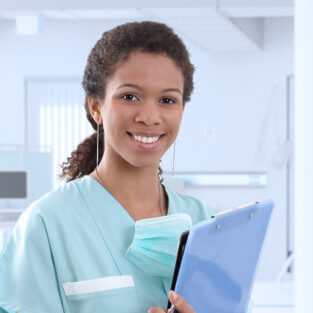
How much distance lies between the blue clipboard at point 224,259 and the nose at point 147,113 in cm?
19

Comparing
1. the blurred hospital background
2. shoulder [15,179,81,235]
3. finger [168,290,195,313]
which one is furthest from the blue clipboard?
the blurred hospital background

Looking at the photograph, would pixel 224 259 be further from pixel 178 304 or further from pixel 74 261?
pixel 74 261

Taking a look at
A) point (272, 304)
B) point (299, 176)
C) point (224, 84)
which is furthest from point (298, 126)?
point (224, 84)

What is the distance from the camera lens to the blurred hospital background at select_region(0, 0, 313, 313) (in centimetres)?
541

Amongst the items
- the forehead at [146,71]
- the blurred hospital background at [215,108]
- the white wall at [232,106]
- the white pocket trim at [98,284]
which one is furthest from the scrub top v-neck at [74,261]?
the white wall at [232,106]

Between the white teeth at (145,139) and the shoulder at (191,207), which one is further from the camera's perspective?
the shoulder at (191,207)

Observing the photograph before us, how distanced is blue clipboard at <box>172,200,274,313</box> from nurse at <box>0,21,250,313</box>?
0.04 m

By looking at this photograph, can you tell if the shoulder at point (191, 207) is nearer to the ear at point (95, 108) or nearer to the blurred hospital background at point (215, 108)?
the ear at point (95, 108)

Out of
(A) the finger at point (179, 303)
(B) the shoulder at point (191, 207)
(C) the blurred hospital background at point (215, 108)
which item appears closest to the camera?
(A) the finger at point (179, 303)

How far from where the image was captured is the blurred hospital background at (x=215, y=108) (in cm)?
541

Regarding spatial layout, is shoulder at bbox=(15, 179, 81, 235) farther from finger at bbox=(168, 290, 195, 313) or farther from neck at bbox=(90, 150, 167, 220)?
finger at bbox=(168, 290, 195, 313)

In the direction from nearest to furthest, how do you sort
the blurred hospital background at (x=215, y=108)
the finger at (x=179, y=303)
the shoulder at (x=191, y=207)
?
the finger at (x=179, y=303) → the shoulder at (x=191, y=207) → the blurred hospital background at (x=215, y=108)

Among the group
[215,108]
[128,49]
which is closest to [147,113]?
[128,49]

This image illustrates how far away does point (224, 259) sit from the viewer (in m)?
0.91
